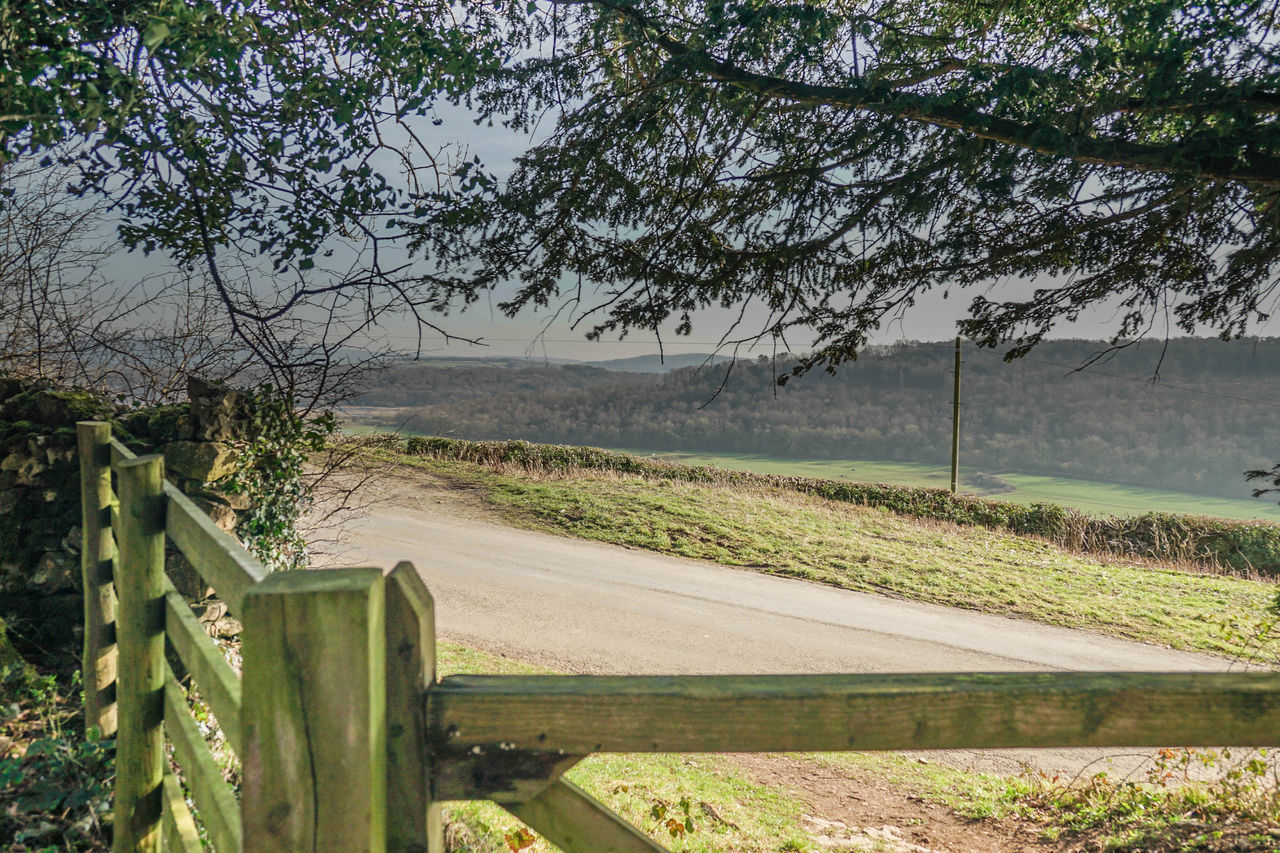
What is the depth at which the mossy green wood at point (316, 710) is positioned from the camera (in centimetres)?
103

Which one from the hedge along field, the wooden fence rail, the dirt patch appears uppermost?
the wooden fence rail

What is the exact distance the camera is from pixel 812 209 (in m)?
5.27

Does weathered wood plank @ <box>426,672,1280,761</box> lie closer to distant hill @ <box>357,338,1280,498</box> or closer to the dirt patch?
the dirt patch

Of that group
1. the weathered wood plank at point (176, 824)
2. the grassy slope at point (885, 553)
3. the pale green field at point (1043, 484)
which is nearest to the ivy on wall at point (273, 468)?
the weathered wood plank at point (176, 824)

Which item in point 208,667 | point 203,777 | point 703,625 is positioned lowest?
point 703,625

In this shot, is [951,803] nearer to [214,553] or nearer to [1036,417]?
[214,553]

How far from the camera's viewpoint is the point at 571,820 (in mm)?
1170

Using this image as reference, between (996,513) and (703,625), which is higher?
(996,513)

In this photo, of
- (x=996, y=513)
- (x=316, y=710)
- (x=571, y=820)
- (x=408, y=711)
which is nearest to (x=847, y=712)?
(x=571, y=820)

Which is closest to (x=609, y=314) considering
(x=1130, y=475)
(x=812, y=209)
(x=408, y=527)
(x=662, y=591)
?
(x=812, y=209)

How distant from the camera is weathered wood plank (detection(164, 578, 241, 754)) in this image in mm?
1627

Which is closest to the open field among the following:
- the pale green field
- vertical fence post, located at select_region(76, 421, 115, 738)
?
the pale green field

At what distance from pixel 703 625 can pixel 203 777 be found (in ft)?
25.8

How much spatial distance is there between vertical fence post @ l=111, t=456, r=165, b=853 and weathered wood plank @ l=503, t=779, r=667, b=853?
1.98m
